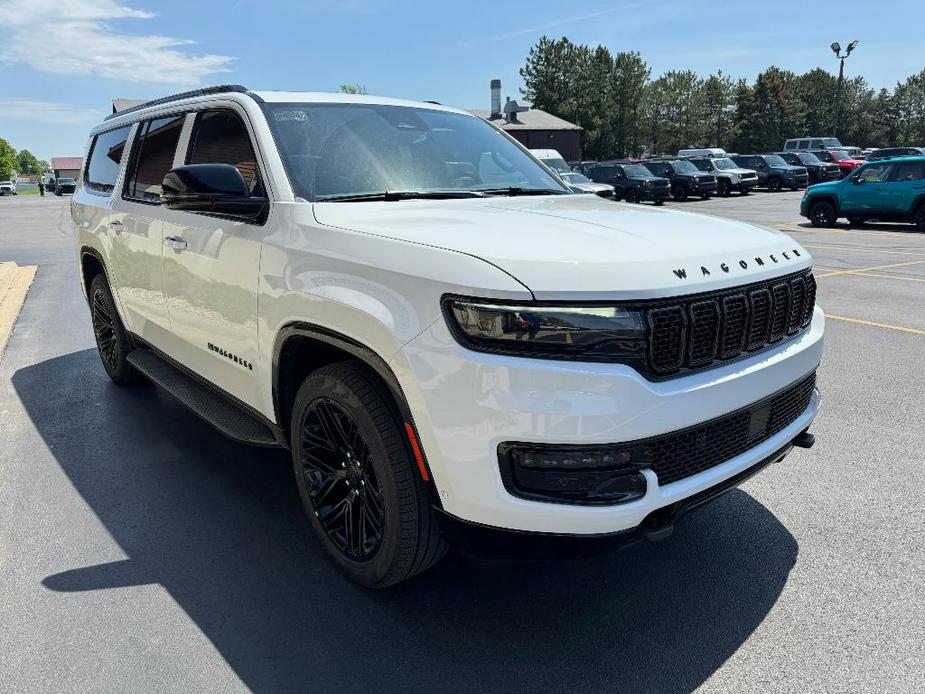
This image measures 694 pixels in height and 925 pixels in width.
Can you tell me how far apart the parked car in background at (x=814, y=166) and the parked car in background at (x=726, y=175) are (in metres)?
4.59

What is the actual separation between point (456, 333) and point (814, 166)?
38413 millimetres

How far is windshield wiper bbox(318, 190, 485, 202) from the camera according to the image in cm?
320

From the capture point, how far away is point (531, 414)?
216 centimetres

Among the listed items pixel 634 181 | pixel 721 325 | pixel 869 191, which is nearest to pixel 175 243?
pixel 721 325

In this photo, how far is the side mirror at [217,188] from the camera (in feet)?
10.2

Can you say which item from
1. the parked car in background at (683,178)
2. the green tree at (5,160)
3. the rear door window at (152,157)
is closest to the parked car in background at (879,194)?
the parked car in background at (683,178)

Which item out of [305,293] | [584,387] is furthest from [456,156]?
[584,387]

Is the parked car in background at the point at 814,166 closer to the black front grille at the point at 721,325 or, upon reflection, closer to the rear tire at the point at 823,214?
the rear tire at the point at 823,214

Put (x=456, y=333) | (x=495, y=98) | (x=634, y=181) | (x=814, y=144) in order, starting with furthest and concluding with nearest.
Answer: (x=495, y=98) < (x=814, y=144) < (x=634, y=181) < (x=456, y=333)

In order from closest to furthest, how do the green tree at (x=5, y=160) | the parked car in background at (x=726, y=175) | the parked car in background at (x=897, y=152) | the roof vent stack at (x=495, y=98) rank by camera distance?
the parked car in background at (x=726, y=175) → the parked car in background at (x=897, y=152) → the roof vent stack at (x=495, y=98) → the green tree at (x=5, y=160)

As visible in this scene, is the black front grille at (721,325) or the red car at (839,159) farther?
the red car at (839,159)

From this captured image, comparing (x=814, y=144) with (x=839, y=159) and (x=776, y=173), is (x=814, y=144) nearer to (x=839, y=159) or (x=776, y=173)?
(x=839, y=159)

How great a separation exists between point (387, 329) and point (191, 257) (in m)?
1.76

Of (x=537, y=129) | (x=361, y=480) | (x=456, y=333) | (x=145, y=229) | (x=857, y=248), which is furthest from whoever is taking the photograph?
(x=537, y=129)
